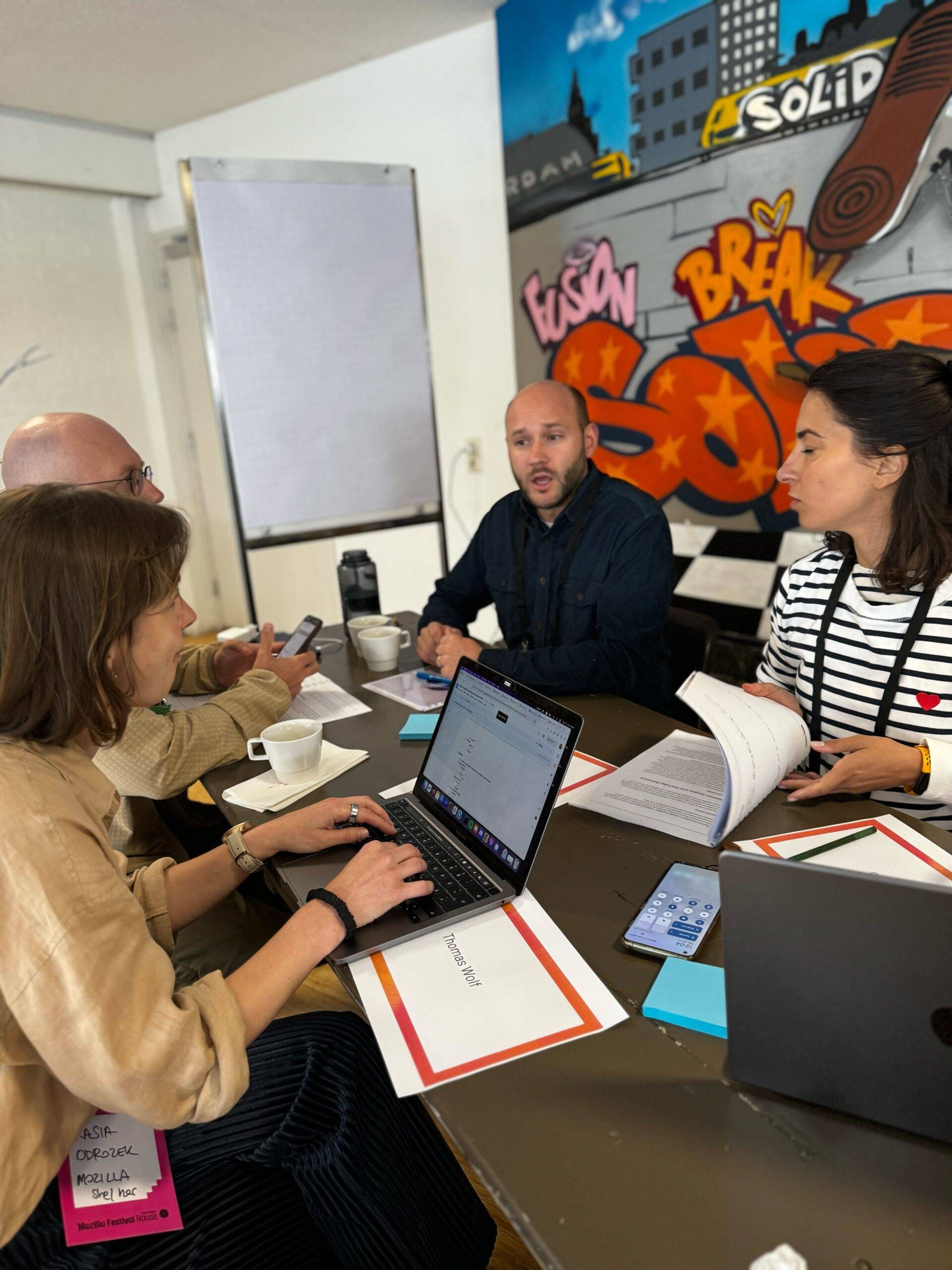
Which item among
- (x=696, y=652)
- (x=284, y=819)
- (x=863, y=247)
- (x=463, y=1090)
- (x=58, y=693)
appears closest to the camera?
(x=463, y=1090)

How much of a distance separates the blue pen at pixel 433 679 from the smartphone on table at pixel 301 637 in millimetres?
301

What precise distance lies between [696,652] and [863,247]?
56.7 inches

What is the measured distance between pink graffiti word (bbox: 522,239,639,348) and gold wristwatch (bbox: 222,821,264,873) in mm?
2642

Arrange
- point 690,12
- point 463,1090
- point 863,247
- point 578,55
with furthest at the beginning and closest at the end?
point 578,55 → point 690,12 → point 863,247 → point 463,1090

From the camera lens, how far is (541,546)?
218 cm

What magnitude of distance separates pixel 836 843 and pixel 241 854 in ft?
2.65

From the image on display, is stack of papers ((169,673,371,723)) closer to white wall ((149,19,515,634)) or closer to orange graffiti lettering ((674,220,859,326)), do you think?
white wall ((149,19,515,634))

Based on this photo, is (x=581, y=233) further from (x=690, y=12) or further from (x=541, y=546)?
(x=541, y=546)

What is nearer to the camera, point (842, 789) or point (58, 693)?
point (58, 693)

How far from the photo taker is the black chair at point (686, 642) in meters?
2.00

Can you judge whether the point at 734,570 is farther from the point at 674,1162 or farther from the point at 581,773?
the point at 674,1162

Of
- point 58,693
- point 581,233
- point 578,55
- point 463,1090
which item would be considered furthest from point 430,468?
point 463,1090

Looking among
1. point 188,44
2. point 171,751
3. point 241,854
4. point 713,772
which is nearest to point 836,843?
point 713,772

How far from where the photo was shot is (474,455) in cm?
A: 395
